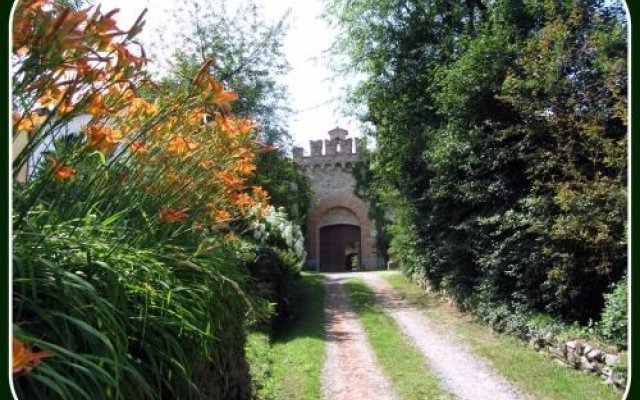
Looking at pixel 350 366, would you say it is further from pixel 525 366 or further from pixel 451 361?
pixel 525 366

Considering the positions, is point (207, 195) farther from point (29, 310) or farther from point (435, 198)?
point (435, 198)

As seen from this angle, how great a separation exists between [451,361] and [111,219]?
4.72 metres

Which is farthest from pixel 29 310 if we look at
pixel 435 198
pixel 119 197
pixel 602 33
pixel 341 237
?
pixel 341 237

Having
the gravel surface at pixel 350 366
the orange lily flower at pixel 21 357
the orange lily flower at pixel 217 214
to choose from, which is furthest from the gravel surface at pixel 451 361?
the orange lily flower at pixel 21 357

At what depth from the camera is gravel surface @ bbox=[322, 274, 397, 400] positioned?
473cm

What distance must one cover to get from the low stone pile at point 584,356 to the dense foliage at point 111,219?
3.48 metres

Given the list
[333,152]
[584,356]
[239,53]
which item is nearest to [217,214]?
[239,53]

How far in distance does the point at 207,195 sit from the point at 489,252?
20.8 ft

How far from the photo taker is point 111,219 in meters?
2.04

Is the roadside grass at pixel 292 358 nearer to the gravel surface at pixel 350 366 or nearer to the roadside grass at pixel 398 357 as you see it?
the gravel surface at pixel 350 366

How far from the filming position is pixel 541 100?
6746 mm

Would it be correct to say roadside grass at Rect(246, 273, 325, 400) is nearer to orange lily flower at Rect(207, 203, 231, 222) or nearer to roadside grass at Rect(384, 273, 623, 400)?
orange lily flower at Rect(207, 203, 231, 222)

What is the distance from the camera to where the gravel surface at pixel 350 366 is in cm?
473

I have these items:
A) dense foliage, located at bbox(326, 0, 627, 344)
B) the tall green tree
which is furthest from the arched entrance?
the tall green tree
